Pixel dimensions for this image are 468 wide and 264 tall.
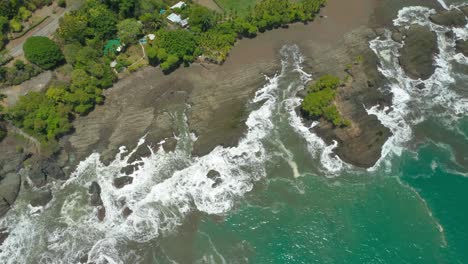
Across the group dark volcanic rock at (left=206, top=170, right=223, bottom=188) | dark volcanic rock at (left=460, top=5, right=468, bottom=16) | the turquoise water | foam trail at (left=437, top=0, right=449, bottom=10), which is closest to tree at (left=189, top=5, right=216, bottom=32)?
dark volcanic rock at (left=206, top=170, right=223, bottom=188)

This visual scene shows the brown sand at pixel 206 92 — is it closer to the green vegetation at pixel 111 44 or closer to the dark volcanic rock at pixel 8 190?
the green vegetation at pixel 111 44

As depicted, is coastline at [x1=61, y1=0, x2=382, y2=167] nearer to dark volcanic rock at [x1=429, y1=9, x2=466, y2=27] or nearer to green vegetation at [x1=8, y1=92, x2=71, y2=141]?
green vegetation at [x1=8, y1=92, x2=71, y2=141]

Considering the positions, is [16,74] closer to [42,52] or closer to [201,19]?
[42,52]

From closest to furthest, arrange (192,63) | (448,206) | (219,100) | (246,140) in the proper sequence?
(448,206) < (246,140) < (219,100) < (192,63)

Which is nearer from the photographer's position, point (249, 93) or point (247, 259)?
point (247, 259)

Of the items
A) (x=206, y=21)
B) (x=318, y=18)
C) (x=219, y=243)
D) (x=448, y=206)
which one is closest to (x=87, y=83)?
(x=206, y=21)

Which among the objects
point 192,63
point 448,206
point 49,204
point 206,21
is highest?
point 206,21

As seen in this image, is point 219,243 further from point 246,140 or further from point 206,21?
point 206,21
